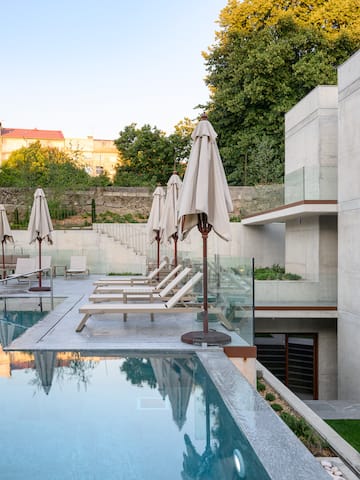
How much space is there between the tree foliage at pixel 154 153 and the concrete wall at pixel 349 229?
2200 centimetres

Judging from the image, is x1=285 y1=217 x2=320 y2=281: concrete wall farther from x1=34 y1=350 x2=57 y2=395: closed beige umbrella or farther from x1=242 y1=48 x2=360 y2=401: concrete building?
x1=34 y1=350 x2=57 y2=395: closed beige umbrella

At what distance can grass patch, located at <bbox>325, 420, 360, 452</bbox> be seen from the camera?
7.50m

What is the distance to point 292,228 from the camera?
16781mm

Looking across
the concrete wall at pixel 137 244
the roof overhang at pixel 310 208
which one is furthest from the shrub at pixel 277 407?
the concrete wall at pixel 137 244

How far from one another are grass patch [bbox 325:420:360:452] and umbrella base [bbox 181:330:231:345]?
2710 mm

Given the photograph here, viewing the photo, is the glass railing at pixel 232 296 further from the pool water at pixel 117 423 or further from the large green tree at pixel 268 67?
the large green tree at pixel 268 67

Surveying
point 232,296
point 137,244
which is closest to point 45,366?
point 232,296

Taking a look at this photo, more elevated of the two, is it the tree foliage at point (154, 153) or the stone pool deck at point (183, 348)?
the tree foliage at point (154, 153)

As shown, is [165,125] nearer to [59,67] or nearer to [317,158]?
[59,67]

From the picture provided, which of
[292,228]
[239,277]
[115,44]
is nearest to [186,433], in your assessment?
[239,277]

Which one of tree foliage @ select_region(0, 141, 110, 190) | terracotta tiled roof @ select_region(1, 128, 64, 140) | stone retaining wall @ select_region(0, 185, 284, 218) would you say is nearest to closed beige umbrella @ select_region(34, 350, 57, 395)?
stone retaining wall @ select_region(0, 185, 284, 218)

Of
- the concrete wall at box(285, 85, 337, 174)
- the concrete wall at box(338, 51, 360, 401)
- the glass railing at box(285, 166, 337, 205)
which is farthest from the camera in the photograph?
the concrete wall at box(285, 85, 337, 174)

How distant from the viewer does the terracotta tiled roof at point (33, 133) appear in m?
64.8

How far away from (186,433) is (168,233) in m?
7.19
